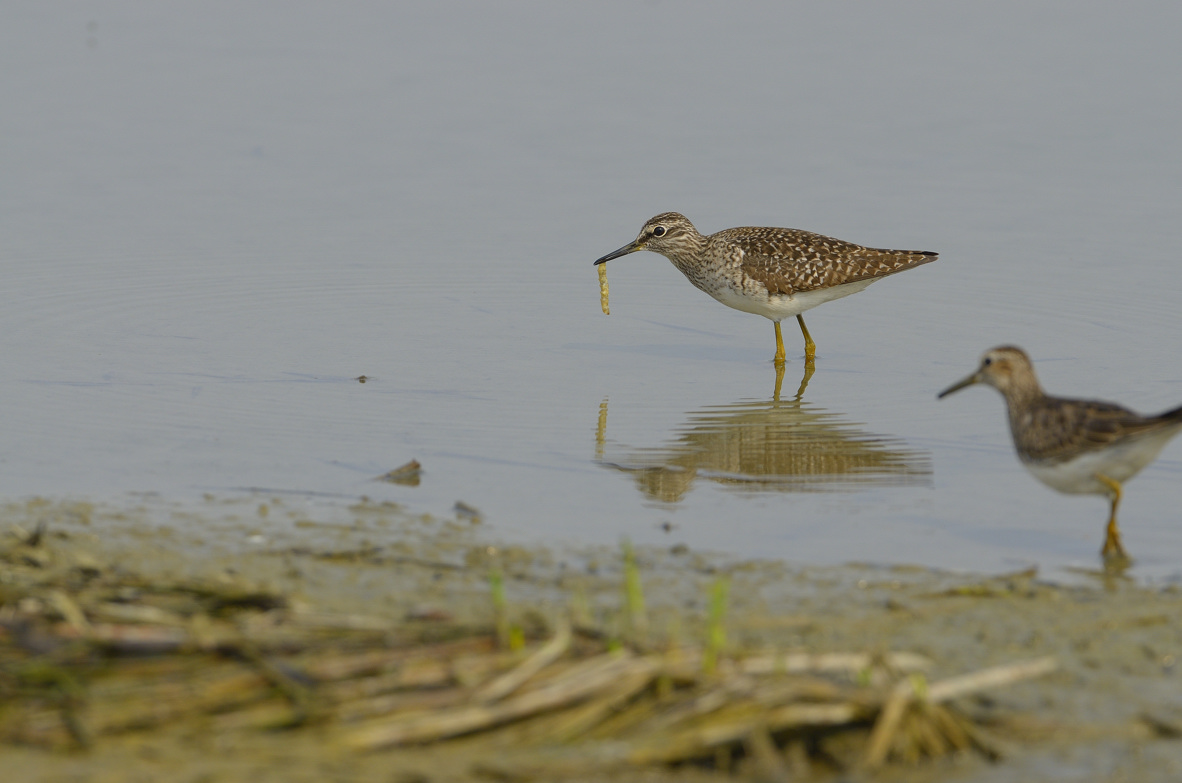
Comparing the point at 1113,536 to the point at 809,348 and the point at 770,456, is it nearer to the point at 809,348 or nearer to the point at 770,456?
the point at 770,456

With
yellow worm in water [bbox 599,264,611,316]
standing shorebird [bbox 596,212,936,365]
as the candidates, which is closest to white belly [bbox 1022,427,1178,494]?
standing shorebird [bbox 596,212,936,365]

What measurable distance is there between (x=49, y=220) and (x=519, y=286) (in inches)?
189

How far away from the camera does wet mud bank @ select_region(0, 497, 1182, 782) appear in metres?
4.76

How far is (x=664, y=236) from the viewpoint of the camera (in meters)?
13.2

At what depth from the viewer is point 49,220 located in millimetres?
14406

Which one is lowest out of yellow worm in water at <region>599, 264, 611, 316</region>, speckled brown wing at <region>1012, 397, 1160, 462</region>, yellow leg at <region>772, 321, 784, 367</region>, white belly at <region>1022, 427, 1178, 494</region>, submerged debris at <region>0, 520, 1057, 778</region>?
submerged debris at <region>0, 520, 1057, 778</region>

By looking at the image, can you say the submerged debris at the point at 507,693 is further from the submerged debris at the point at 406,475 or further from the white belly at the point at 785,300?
the white belly at the point at 785,300

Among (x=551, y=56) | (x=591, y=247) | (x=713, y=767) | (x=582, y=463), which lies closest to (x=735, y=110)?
(x=551, y=56)

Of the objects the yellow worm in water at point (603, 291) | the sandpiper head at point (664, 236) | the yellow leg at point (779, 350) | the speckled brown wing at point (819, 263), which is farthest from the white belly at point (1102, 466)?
the sandpiper head at point (664, 236)

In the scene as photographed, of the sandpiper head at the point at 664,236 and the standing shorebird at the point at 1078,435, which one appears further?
the sandpiper head at the point at 664,236

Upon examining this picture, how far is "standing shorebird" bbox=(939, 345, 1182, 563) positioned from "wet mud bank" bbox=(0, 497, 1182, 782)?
1.01 meters

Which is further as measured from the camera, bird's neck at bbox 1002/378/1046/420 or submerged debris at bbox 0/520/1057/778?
bird's neck at bbox 1002/378/1046/420

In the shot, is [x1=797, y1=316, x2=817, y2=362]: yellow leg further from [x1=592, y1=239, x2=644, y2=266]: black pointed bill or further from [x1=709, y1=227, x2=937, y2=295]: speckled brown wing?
[x1=592, y1=239, x2=644, y2=266]: black pointed bill

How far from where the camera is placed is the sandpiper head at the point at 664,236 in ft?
43.2
